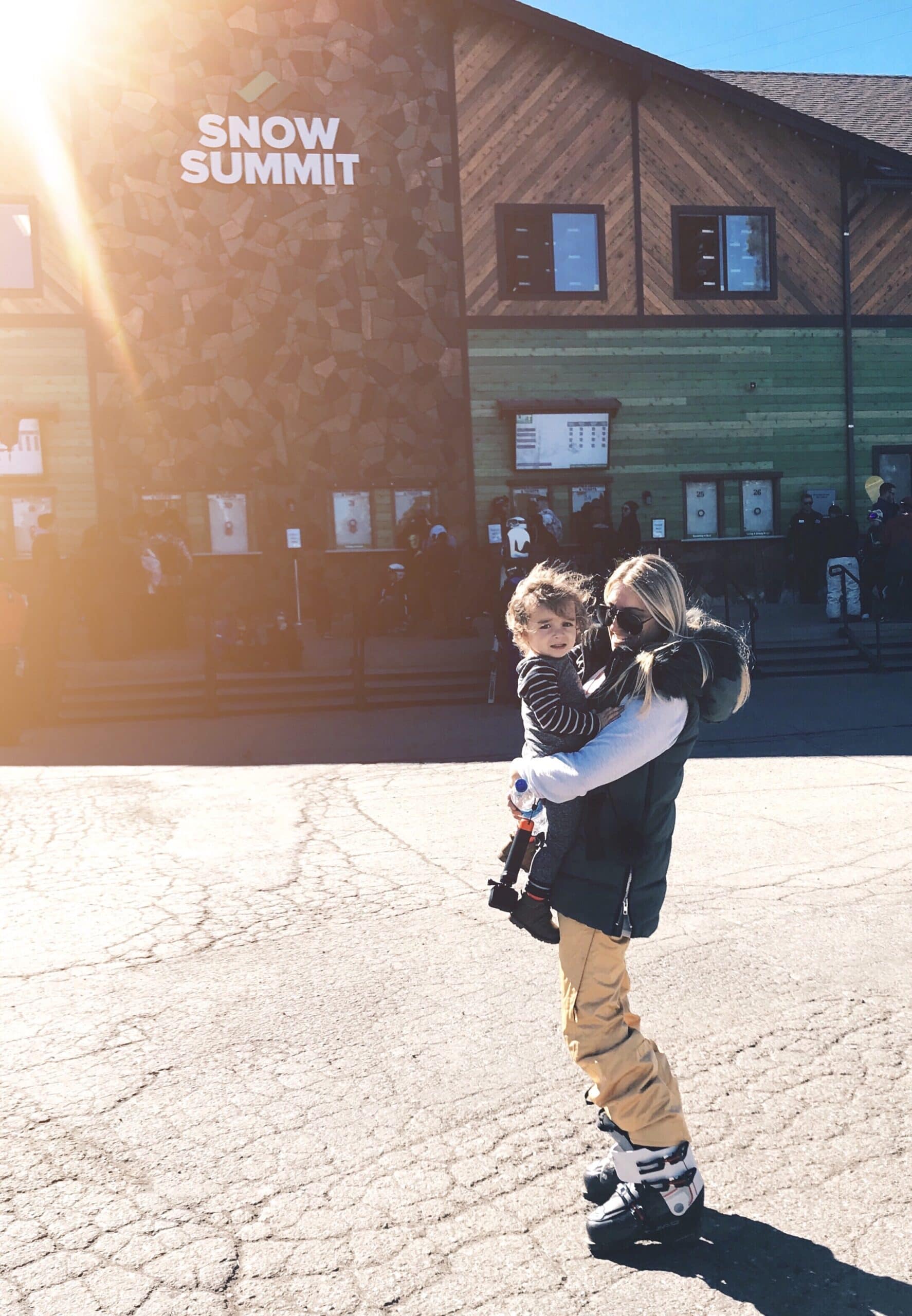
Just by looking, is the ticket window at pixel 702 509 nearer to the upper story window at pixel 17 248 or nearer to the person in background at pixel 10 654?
the upper story window at pixel 17 248

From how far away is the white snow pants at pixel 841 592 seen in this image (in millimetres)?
18422

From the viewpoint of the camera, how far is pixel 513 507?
21.5 meters

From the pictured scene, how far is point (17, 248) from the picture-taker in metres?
20.1

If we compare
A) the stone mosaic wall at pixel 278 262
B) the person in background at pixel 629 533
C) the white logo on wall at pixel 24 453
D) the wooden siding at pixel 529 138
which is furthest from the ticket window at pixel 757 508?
the white logo on wall at pixel 24 453

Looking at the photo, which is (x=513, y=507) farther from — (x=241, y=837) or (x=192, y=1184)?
(x=192, y=1184)

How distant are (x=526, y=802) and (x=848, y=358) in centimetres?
2214

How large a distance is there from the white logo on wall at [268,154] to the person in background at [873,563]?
11.2m

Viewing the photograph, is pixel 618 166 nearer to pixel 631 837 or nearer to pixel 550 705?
pixel 550 705

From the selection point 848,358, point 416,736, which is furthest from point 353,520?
point 848,358

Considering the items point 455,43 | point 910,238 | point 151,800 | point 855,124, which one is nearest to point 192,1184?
point 151,800

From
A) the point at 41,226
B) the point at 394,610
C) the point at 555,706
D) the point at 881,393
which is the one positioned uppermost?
the point at 41,226

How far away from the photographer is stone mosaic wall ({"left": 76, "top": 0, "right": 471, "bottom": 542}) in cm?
2045

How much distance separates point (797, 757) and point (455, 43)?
1656 centimetres

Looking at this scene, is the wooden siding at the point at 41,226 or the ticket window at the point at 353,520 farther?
the ticket window at the point at 353,520
